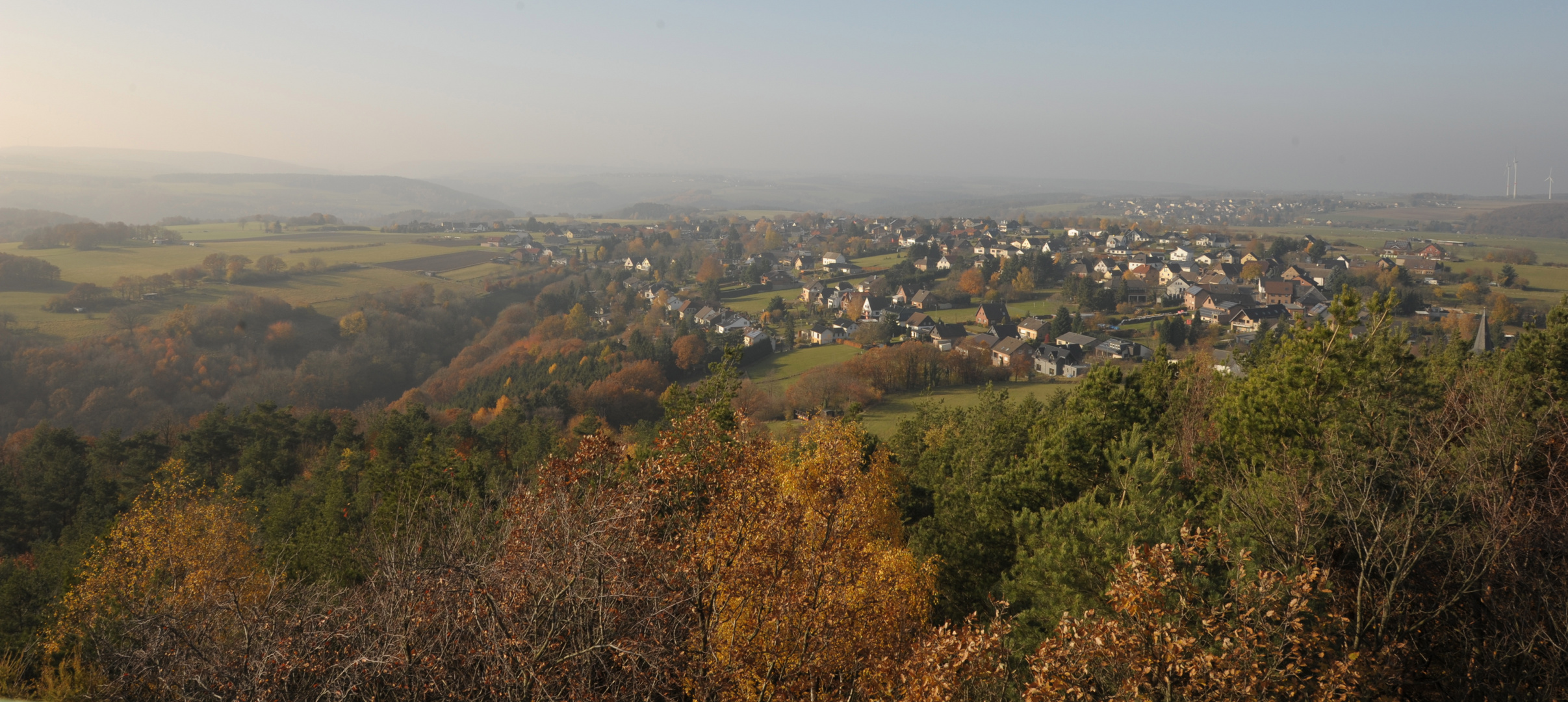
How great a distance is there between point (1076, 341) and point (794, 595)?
132 ft

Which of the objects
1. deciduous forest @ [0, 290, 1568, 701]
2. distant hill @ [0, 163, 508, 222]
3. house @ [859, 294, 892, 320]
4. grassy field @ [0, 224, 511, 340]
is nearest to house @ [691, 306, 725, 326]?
house @ [859, 294, 892, 320]

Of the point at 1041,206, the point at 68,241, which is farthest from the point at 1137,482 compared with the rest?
the point at 1041,206

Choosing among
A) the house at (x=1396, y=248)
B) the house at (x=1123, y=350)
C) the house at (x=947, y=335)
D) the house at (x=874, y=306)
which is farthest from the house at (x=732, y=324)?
the house at (x=1396, y=248)

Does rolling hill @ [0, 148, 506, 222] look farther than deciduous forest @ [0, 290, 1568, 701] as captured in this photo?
Yes

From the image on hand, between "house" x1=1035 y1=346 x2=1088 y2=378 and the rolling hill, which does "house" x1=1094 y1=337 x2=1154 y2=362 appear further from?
the rolling hill

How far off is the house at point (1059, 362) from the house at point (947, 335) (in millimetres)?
5751

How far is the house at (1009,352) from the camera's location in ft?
135

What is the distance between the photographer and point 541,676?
482cm

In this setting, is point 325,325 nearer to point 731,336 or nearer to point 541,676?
point 731,336

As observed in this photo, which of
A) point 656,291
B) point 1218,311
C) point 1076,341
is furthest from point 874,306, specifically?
point 1218,311

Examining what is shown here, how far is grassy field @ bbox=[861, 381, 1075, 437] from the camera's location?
3131 centimetres

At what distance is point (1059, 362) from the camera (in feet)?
131

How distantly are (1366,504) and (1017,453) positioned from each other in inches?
365

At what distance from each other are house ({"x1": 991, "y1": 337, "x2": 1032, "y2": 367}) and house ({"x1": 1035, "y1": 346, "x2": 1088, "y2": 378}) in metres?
0.78
